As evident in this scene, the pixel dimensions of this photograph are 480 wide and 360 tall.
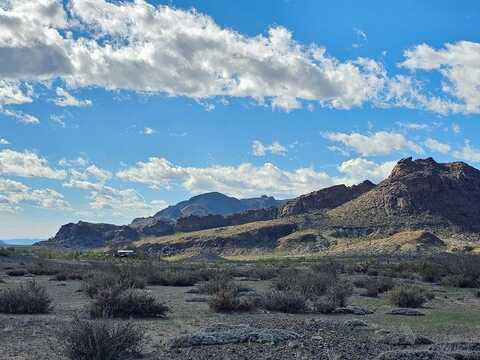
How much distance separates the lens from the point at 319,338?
1213cm

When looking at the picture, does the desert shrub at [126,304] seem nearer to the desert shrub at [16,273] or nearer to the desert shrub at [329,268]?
the desert shrub at [329,268]

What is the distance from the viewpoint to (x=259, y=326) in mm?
14164

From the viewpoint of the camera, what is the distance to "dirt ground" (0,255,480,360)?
10922mm

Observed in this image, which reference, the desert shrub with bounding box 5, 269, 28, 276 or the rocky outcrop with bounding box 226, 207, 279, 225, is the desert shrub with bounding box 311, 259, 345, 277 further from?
the rocky outcrop with bounding box 226, 207, 279, 225

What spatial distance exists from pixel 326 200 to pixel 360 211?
3231 cm

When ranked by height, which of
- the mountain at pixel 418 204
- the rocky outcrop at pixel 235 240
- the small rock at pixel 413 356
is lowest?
the small rock at pixel 413 356

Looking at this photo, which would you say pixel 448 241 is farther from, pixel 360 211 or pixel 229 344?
pixel 229 344

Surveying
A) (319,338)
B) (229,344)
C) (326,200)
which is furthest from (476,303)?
(326,200)

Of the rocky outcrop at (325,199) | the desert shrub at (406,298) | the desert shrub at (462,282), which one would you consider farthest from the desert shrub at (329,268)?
the rocky outcrop at (325,199)

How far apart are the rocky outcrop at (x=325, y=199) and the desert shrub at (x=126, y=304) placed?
149 meters

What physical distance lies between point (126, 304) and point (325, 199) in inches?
6109

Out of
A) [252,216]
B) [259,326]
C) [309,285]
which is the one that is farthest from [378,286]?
[252,216]

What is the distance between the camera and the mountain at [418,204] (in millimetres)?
126500

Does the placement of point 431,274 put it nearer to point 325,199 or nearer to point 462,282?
point 462,282
